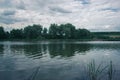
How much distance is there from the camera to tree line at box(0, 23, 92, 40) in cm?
11007

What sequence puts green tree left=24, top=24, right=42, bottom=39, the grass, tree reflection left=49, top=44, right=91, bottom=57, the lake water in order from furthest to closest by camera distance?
green tree left=24, top=24, right=42, bottom=39 → tree reflection left=49, top=44, right=91, bottom=57 → the lake water → the grass

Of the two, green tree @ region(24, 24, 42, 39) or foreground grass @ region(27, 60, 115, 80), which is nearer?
foreground grass @ region(27, 60, 115, 80)

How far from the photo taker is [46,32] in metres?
115

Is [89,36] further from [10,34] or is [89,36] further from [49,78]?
[49,78]

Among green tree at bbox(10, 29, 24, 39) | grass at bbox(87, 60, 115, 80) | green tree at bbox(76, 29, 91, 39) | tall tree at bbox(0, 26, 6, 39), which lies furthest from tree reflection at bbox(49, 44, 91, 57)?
tall tree at bbox(0, 26, 6, 39)

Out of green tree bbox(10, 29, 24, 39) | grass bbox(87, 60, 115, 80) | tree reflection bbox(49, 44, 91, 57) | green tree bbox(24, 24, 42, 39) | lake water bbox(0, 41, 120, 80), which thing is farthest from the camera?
green tree bbox(10, 29, 24, 39)

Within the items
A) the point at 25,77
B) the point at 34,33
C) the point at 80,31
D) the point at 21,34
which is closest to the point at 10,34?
the point at 21,34

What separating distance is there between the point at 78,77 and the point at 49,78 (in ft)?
7.00

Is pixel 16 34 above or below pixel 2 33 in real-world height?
below

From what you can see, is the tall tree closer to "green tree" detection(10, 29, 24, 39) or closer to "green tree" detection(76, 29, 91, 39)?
"green tree" detection(10, 29, 24, 39)

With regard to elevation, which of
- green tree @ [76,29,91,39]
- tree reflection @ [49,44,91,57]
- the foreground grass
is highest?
green tree @ [76,29,91,39]

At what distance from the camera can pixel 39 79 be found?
11.3 m

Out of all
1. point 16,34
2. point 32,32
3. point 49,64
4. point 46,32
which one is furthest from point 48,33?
point 49,64

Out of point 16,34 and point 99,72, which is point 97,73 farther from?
point 16,34
